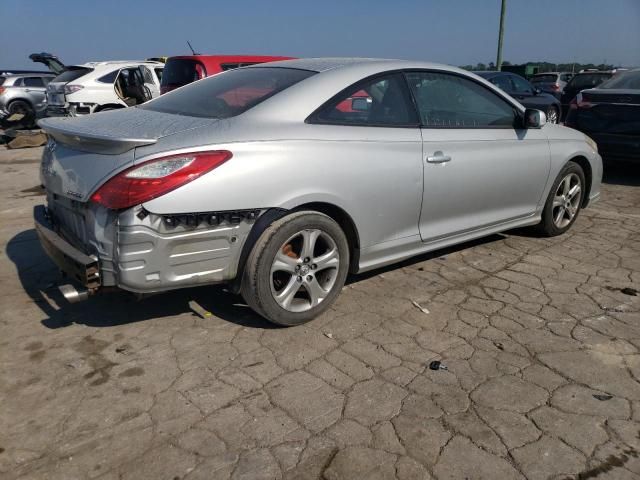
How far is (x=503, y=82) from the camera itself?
12680mm

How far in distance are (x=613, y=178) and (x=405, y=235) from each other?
5690 millimetres

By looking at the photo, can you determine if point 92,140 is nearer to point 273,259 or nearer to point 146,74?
point 273,259

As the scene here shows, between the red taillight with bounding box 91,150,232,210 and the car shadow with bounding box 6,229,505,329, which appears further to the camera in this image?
the car shadow with bounding box 6,229,505,329

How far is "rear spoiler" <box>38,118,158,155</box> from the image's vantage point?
2.74m

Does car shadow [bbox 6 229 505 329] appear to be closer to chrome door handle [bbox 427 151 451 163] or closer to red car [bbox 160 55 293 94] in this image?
chrome door handle [bbox 427 151 451 163]

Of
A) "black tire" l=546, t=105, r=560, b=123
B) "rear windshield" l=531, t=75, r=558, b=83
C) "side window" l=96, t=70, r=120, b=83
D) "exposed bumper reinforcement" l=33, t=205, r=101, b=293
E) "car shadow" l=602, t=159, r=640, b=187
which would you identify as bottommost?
"car shadow" l=602, t=159, r=640, b=187

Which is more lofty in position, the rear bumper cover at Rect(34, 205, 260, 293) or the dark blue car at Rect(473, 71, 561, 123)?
the dark blue car at Rect(473, 71, 561, 123)

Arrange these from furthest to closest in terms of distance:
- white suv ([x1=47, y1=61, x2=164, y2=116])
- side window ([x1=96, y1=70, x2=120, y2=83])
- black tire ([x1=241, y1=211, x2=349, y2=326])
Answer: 1. side window ([x1=96, y1=70, x2=120, y2=83])
2. white suv ([x1=47, y1=61, x2=164, y2=116])
3. black tire ([x1=241, y1=211, x2=349, y2=326])

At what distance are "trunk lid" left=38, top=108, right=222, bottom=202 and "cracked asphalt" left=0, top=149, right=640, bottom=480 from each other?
0.90m

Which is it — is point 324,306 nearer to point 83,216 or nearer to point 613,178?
point 83,216

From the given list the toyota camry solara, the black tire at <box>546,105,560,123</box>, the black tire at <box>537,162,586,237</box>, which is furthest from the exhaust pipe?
the black tire at <box>546,105,560,123</box>

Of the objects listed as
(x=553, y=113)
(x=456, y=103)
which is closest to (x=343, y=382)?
(x=456, y=103)

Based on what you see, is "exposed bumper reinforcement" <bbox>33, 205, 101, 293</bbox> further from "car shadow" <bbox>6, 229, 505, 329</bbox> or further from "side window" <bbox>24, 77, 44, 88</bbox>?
"side window" <bbox>24, 77, 44, 88</bbox>

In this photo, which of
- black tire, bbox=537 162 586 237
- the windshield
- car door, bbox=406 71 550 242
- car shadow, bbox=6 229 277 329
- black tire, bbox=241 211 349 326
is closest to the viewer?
black tire, bbox=241 211 349 326
